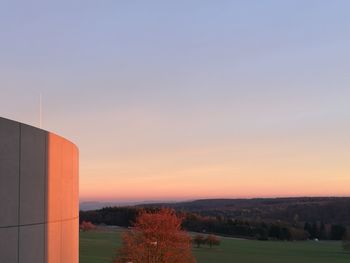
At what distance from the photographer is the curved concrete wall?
754 cm

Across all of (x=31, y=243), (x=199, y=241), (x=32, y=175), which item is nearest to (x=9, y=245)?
(x=31, y=243)

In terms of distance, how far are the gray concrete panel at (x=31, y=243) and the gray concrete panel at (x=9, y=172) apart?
0.36 meters

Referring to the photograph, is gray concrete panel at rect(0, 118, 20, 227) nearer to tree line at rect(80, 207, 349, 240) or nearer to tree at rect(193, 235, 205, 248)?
tree at rect(193, 235, 205, 248)

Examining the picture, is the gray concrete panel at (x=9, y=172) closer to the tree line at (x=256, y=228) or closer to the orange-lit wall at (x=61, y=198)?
the orange-lit wall at (x=61, y=198)

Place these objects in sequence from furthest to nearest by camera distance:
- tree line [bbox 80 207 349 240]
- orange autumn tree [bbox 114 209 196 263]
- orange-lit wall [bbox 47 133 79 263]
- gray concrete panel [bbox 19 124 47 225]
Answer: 1. tree line [bbox 80 207 349 240]
2. orange autumn tree [bbox 114 209 196 263]
3. orange-lit wall [bbox 47 133 79 263]
4. gray concrete panel [bbox 19 124 47 225]

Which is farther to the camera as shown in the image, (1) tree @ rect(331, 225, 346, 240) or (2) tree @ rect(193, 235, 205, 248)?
(1) tree @ rect(331, 225, 346, 240)

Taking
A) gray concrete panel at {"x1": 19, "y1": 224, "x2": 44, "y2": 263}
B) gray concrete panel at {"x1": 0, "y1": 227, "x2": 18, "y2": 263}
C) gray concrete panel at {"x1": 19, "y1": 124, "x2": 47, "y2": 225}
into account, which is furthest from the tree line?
gray concrete panel at {"x1": 0, "y1": 227, "x2": 18, "y2": 263}

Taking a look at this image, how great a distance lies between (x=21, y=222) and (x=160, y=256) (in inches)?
1135

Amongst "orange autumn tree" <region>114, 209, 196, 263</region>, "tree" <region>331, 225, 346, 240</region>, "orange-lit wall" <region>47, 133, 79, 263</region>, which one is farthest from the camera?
"tree" <region>331, 225, 346, 240</region>

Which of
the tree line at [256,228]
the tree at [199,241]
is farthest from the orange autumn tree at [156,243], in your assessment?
the tree line at [256,228]

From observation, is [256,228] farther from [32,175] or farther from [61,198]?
[32,175]

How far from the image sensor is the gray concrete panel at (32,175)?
7.91 m

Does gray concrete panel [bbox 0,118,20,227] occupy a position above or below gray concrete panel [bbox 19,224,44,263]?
above

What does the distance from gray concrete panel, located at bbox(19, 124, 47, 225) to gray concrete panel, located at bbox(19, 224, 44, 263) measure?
11 centimetres
